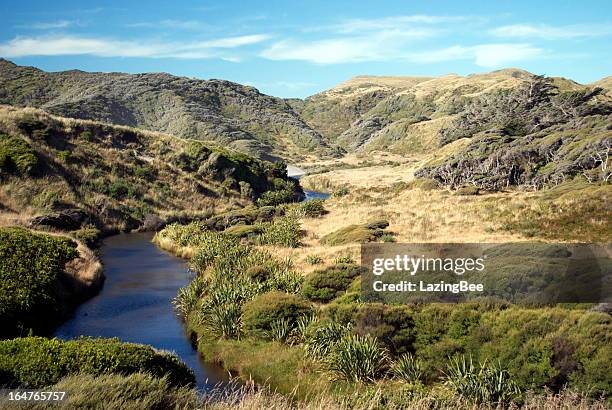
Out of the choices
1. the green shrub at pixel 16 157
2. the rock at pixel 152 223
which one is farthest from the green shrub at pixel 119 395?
the green shrub at pixel 16 157

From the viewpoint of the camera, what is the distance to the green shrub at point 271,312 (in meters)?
20.0

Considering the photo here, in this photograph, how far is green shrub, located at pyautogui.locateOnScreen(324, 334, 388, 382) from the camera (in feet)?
52.4

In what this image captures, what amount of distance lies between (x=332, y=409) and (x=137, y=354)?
678cm

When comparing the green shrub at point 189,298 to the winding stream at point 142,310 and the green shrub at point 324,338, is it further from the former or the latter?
the green shrub at point 324,338

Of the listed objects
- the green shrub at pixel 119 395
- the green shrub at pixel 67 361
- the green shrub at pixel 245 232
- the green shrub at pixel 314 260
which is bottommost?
the green shrub at pixel 314 260

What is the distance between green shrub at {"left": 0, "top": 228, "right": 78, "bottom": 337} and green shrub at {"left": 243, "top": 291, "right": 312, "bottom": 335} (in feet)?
29.0

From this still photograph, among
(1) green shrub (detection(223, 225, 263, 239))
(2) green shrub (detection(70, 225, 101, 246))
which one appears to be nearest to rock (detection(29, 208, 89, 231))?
(2) green shrub (detection(70, 225, 101, 246))

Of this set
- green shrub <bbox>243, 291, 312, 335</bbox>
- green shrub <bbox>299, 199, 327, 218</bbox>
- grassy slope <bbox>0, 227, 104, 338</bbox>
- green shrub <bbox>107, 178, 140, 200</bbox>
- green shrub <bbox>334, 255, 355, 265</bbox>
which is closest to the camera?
green shrub <bbox>243, 291, 312, 335</bbox>

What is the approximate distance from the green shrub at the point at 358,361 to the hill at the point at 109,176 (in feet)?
102

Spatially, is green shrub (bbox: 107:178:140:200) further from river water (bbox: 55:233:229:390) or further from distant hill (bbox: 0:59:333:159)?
distant hill (bbox: 0:59:333:159)

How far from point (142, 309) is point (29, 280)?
5301mm

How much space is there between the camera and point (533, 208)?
3828 centimetres

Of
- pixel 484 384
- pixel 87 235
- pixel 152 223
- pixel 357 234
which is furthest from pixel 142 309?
pixel 152 223

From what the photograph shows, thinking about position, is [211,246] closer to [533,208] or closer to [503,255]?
[503,255]
